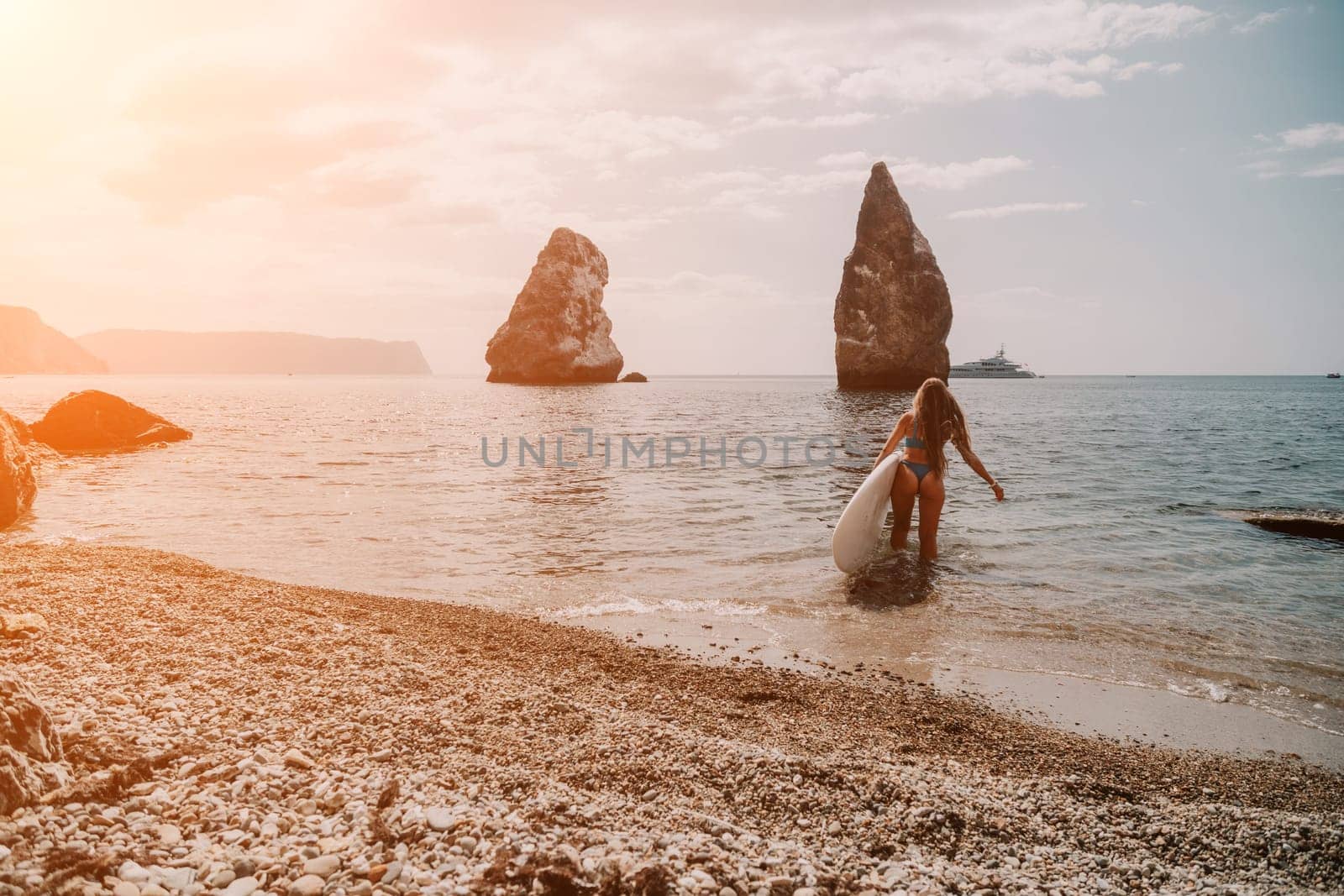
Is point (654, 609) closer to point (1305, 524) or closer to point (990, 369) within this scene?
point (1305, 524)

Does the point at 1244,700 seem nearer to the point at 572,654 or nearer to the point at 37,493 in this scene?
the point at 572,654

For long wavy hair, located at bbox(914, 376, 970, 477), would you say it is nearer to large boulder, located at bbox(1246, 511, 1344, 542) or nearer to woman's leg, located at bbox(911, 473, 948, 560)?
woman's leg, located at bbox(911, 473, 948, 560)

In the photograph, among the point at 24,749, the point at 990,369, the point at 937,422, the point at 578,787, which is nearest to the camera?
the point at 24,749

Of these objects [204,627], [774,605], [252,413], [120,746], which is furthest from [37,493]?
[252,413]

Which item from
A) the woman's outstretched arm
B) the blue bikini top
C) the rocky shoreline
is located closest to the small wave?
the rocky shoreline

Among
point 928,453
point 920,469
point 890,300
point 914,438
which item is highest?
point 890,300

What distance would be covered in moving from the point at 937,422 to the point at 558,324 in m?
98.9

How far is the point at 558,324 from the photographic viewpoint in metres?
104

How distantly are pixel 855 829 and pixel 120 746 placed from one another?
3.63 m

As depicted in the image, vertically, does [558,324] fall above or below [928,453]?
above

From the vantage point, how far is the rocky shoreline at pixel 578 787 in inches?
111

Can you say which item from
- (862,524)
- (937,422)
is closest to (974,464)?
(937,422)

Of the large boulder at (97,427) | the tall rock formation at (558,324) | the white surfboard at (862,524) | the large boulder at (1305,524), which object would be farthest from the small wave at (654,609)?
the tall rock formation at (558,324)

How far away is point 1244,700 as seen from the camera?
5359mm
